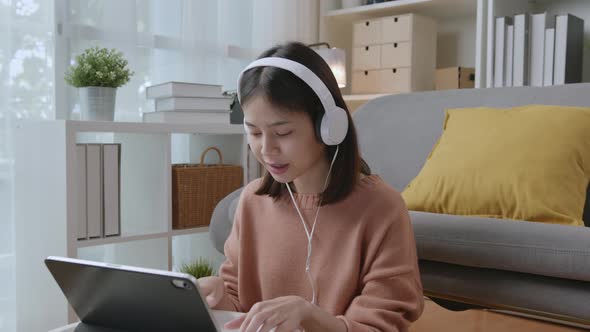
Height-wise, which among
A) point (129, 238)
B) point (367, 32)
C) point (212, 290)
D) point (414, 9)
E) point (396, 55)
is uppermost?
point (414, 9)

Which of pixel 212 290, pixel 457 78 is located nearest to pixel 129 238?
pixel 212 290

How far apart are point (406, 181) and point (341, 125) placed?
0.98 m

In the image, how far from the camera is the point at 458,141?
1.69 meters

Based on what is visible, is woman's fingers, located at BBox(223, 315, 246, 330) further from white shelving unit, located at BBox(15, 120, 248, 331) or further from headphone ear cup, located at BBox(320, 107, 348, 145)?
white shelving unit, located at BBox(15, 120, 248, 331)

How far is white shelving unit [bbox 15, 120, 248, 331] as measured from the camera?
1.81 m

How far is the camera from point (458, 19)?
300 centimetres

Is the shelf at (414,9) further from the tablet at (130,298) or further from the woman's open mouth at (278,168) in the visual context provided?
the tablet at (130,298)

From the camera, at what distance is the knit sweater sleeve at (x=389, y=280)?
0.91 m

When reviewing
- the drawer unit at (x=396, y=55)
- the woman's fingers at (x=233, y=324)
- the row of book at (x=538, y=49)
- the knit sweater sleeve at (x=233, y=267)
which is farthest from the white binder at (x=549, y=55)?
the woman's fingers at (x=233, y=324)

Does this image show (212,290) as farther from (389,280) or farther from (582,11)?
(582,11)

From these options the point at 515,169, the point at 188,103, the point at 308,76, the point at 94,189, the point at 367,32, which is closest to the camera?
the point at 308,76

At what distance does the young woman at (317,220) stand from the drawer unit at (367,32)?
6.46 ft

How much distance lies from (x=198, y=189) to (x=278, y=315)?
151cm

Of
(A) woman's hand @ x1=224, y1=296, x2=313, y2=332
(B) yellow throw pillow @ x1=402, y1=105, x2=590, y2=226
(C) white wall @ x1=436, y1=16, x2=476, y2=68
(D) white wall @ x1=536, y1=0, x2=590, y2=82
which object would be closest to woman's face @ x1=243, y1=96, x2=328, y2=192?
(A) woman's hand @ x1=224, y1=296, x2=313, y2=332
